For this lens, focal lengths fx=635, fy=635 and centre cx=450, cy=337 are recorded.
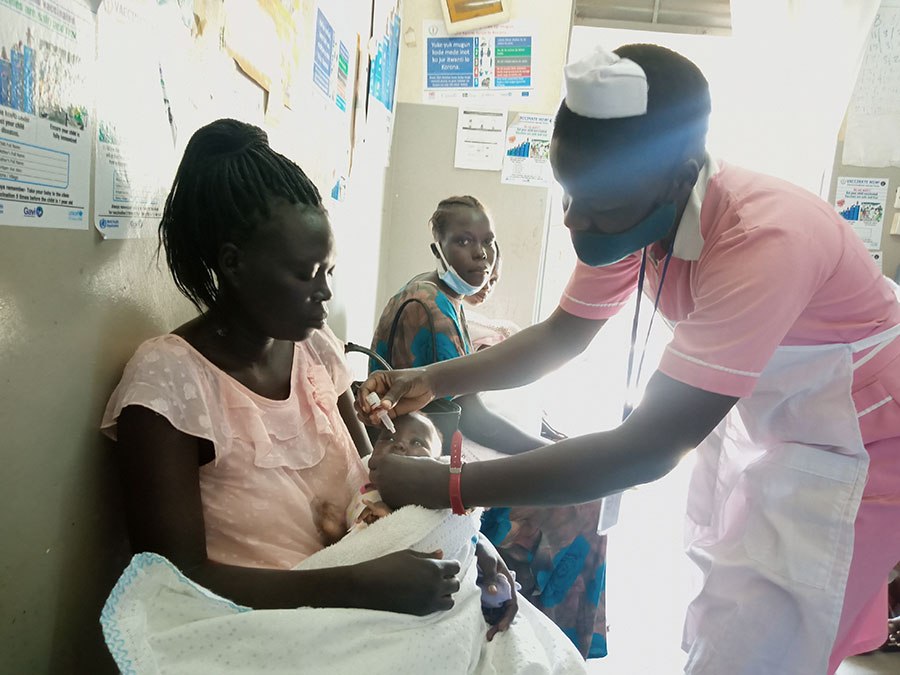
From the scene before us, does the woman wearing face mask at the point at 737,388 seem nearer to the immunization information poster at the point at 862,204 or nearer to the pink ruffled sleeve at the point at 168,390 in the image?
the pink ruffled sleeve at the point at 168,390

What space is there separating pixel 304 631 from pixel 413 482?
278 mm

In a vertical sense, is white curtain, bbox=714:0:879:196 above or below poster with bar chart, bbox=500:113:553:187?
above

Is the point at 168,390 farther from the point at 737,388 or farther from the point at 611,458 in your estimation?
the point at 737,388

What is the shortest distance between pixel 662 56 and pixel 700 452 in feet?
2.65

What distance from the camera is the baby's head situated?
1223mm

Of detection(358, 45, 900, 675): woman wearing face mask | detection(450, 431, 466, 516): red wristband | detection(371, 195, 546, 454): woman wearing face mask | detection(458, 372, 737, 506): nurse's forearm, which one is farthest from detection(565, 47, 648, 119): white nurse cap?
detection(371, 195, 546, 454): woman wearing face mask

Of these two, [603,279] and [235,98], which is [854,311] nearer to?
[603,279]

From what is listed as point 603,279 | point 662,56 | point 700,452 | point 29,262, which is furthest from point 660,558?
point 29,262

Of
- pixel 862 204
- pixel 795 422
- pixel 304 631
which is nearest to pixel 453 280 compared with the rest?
pixel 795 422

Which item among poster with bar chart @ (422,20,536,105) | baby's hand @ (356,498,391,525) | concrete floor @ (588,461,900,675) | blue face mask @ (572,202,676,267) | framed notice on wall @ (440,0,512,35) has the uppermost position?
framed notice on wall @ (440,0,512,35)

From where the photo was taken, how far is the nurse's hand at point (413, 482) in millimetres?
989

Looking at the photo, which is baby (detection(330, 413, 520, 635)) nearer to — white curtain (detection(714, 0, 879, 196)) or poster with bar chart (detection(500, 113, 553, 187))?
poster with bar chart (detection(500, 113, 553, 187))

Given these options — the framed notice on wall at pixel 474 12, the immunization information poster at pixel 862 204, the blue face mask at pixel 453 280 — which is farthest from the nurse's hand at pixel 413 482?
the immunization information poster at pixel 862 204

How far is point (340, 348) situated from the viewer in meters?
1.35
